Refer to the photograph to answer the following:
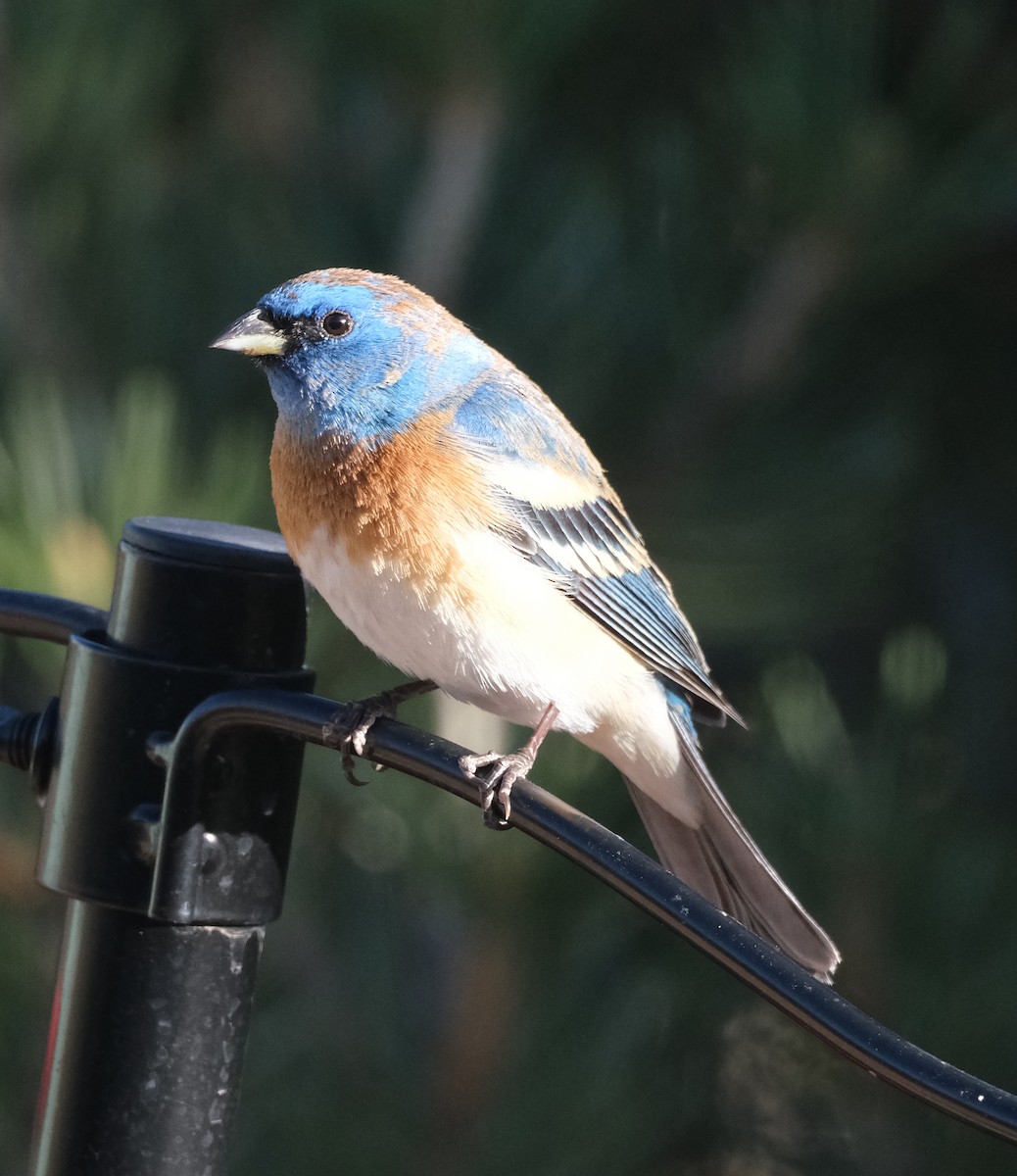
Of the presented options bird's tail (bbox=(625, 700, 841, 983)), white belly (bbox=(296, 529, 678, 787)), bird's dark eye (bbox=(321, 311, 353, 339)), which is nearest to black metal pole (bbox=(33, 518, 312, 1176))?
white belly (bbox=(296, 529, 678, 787))

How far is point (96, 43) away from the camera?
252 cm

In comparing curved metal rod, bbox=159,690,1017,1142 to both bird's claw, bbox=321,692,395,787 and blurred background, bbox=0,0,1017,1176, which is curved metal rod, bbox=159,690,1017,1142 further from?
blurred background, bbox=0,0,1017,1176

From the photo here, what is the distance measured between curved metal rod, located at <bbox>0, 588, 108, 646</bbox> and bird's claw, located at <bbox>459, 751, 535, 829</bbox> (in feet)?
1.17

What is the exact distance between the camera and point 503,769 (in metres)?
1.70

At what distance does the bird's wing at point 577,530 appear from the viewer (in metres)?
2.00

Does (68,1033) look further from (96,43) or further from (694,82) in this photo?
(694,82)

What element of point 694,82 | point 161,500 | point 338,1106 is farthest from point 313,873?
point 694,82

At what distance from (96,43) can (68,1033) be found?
172cm

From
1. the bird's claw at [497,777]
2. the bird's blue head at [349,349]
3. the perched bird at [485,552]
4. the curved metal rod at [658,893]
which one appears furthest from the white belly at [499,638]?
the curved metal rod at [658,893]

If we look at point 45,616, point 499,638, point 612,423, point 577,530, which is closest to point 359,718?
point 499,638

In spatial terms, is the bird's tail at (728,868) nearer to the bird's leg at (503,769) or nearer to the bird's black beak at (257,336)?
the bird's leg at (503,769)

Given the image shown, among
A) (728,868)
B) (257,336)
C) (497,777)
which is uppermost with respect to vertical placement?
(257,336)

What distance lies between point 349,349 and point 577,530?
0.37m

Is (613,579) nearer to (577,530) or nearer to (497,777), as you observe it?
(577,530)
